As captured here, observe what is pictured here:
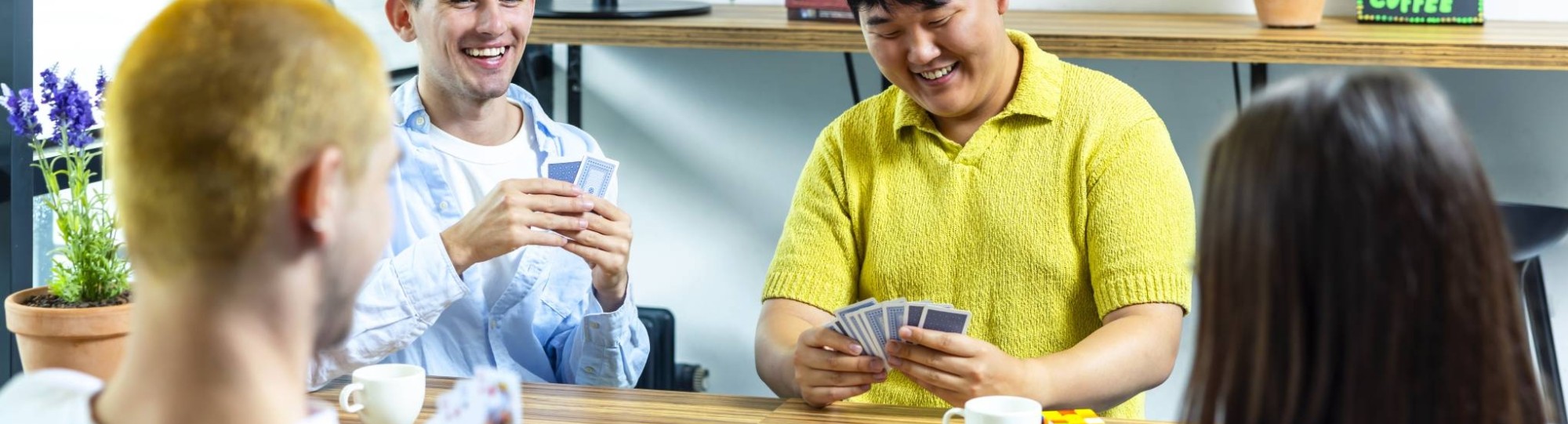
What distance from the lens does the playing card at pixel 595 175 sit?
178cm

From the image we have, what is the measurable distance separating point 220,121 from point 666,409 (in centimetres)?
88

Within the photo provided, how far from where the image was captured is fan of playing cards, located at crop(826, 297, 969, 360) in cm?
146

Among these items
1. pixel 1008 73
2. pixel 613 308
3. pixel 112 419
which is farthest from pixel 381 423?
pixel 1008 73

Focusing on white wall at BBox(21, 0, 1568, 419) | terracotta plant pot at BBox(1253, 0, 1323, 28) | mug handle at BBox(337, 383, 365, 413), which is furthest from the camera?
white wall at BBox(21, 0, 1568, 419)

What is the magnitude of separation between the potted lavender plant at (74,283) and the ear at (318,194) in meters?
0.90

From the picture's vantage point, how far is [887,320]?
148 centimetres

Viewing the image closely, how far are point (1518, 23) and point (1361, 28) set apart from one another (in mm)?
381

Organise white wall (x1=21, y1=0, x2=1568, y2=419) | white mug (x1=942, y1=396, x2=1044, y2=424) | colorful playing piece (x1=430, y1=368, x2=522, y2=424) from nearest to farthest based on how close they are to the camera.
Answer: colorful playing piece (x1=430, y1=368, x2=522, y2=424) < white mug (x1=942, y1=396, x2=1044, y2=424) < white wall (x1=21, y1=0, x2=1568, y2=419)

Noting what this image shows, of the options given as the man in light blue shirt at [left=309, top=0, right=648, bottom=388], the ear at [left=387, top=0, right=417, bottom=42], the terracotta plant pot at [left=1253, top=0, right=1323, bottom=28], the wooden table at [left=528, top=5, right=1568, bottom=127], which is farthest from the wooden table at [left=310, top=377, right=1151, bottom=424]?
the terracotta plant pot at [left=1253, top=0, right=1323, bottom=28]

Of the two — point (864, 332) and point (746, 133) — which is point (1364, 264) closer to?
point (864, 332)

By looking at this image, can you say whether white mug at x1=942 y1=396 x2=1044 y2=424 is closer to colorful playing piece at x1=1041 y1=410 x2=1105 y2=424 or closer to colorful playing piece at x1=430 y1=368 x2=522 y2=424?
colorful playing piece at x1=1041 y1=410 x2=1105 y2=424

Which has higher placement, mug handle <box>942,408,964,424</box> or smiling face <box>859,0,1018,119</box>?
smiling face <box>859,0,1018,119</box>

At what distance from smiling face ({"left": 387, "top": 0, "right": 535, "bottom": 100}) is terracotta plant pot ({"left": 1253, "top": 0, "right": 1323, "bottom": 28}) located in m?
1.36

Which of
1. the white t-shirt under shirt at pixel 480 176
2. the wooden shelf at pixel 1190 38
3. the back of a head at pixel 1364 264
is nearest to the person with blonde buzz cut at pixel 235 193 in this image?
the back of a head at pixel 1364 264
